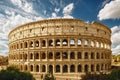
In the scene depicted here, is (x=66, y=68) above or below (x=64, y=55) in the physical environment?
below

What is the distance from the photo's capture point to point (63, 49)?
1574 inches

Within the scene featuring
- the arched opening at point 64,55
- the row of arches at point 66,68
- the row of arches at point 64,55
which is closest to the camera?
the row of arches at point 66,68

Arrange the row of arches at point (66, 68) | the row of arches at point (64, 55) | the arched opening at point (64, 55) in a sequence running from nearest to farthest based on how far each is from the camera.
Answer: the row of arches at point (66, 68), the row of arches at point (64, 55), the arched opening at point (64, 55)

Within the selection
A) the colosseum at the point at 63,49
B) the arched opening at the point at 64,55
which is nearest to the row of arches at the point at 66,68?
the colosseum at the point at 63,49

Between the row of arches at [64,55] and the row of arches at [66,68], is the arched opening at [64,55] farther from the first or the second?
the row of arches at [66,68]

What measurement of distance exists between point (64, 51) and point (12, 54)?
19905mm

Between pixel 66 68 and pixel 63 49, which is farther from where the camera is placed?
pixel 66 68

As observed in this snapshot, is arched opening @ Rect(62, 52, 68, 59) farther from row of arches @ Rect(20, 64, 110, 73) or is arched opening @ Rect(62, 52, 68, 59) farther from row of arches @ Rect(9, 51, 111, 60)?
row of arches @ Rect(20, 64, 110, 73)

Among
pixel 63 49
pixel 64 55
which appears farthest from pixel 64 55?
pixel 63 49

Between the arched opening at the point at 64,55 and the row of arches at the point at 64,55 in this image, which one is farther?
A: the arched opening at the point at 64,55

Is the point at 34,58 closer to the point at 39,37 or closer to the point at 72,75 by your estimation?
the point at 39,37

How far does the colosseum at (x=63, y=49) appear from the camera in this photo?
131 feet

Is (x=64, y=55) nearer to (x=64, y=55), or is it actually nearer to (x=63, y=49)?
(x=64, y=55)

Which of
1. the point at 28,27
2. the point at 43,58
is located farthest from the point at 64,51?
the point at 28,27
